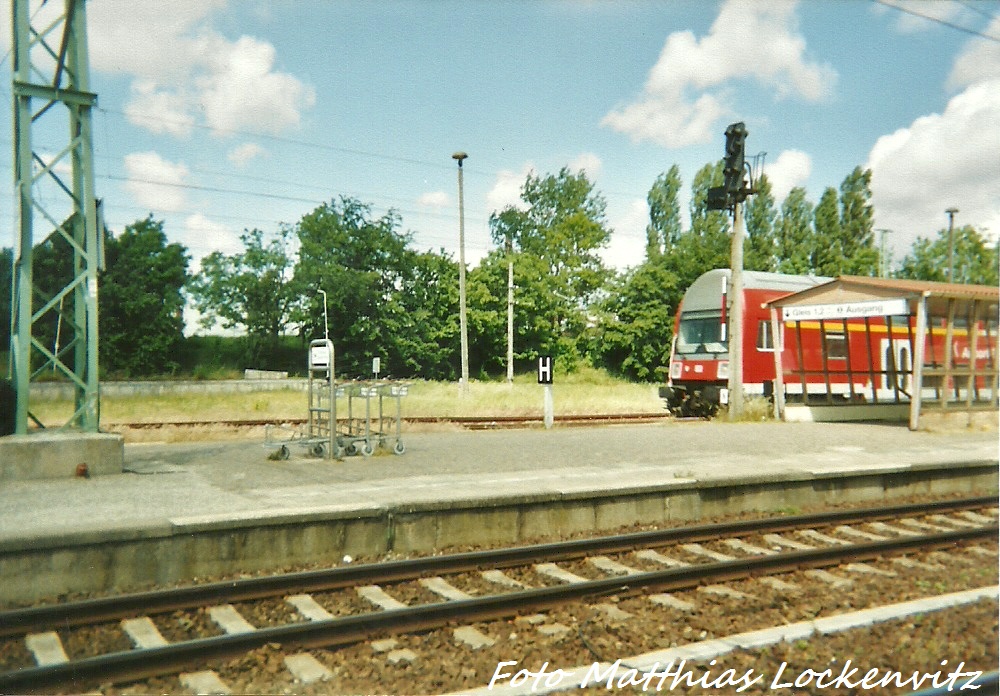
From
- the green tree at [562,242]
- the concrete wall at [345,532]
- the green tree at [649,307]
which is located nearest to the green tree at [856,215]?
the green tree at [649,307]

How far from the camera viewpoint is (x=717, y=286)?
20.4 meters

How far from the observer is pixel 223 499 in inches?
324

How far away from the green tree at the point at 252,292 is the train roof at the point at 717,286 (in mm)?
32330

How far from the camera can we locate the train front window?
66.7 ft

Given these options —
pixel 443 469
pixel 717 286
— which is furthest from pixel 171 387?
pixel 443 469

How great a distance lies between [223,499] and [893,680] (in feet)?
20.4

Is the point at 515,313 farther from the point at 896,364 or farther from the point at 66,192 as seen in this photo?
the point at 66,192

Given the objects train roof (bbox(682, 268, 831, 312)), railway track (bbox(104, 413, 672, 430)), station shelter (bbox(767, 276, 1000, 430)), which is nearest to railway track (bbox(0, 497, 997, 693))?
station shelter (bbox(767, 276, 1000, 430))

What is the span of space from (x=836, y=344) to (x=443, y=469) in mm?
13541

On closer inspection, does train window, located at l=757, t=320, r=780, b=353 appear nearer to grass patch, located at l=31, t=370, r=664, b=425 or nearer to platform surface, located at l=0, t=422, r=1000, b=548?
platform surface, located at l=0, t=422, r=1000, b=548

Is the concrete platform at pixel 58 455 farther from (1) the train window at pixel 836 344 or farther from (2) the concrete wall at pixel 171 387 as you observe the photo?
(2) the concrete wall at pixel 171 387

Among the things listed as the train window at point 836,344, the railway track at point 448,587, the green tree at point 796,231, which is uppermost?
the green tree at point 796,231

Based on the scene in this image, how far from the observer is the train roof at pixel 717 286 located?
66.6 ft

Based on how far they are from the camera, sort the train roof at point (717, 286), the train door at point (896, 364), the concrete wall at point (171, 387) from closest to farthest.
Result: the train roof at point (717, 286) < the train door at point (896, 364) < the concrete wall at point (171, 387)
